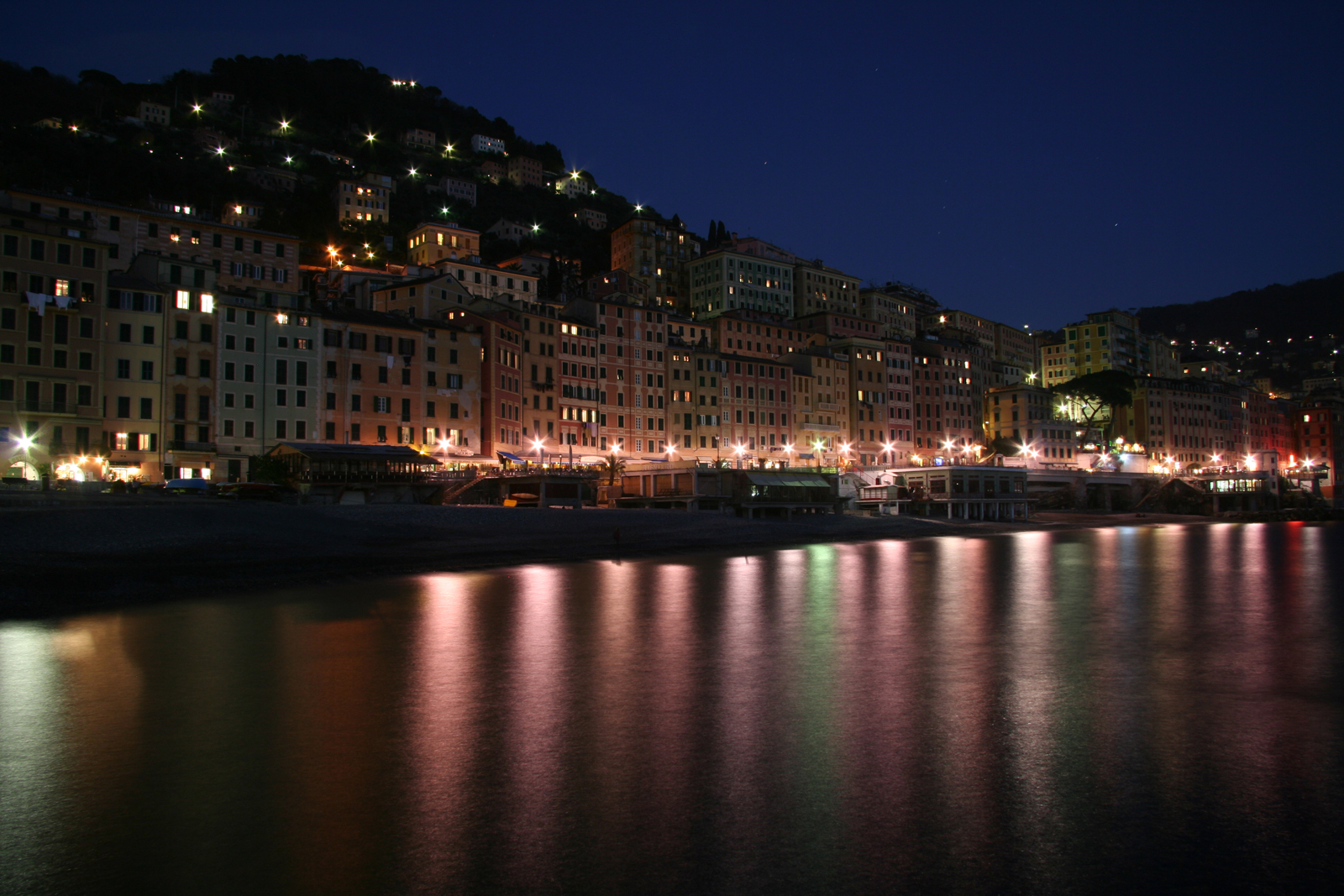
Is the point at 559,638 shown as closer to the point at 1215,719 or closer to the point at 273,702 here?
the point at 273,702

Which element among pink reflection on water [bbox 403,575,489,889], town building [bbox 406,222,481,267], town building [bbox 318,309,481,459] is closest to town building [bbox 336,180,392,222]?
town building [bbox 406,222,481,267]

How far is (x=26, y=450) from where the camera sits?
2199 inches

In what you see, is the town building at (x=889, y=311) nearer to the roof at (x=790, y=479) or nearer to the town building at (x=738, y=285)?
the town building at (x=738, y=285)

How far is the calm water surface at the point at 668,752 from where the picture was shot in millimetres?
10180

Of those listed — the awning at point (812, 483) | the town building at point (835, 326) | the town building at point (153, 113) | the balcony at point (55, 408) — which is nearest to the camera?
the balcony at point (55, 408)

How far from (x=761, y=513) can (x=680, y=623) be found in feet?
174

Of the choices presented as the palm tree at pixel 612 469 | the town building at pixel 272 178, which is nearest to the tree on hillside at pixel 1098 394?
the palm tree at pixel 612 469

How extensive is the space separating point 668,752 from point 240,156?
165514 mm

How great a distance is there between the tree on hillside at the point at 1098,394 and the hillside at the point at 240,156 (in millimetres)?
80579

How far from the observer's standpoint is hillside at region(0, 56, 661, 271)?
385 ft

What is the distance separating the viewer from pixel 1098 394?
142875 millimetres

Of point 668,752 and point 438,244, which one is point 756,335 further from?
point 668,752

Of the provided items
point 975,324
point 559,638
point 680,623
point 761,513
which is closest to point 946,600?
point 680,623

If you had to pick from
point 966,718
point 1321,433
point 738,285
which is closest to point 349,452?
point 966,718
